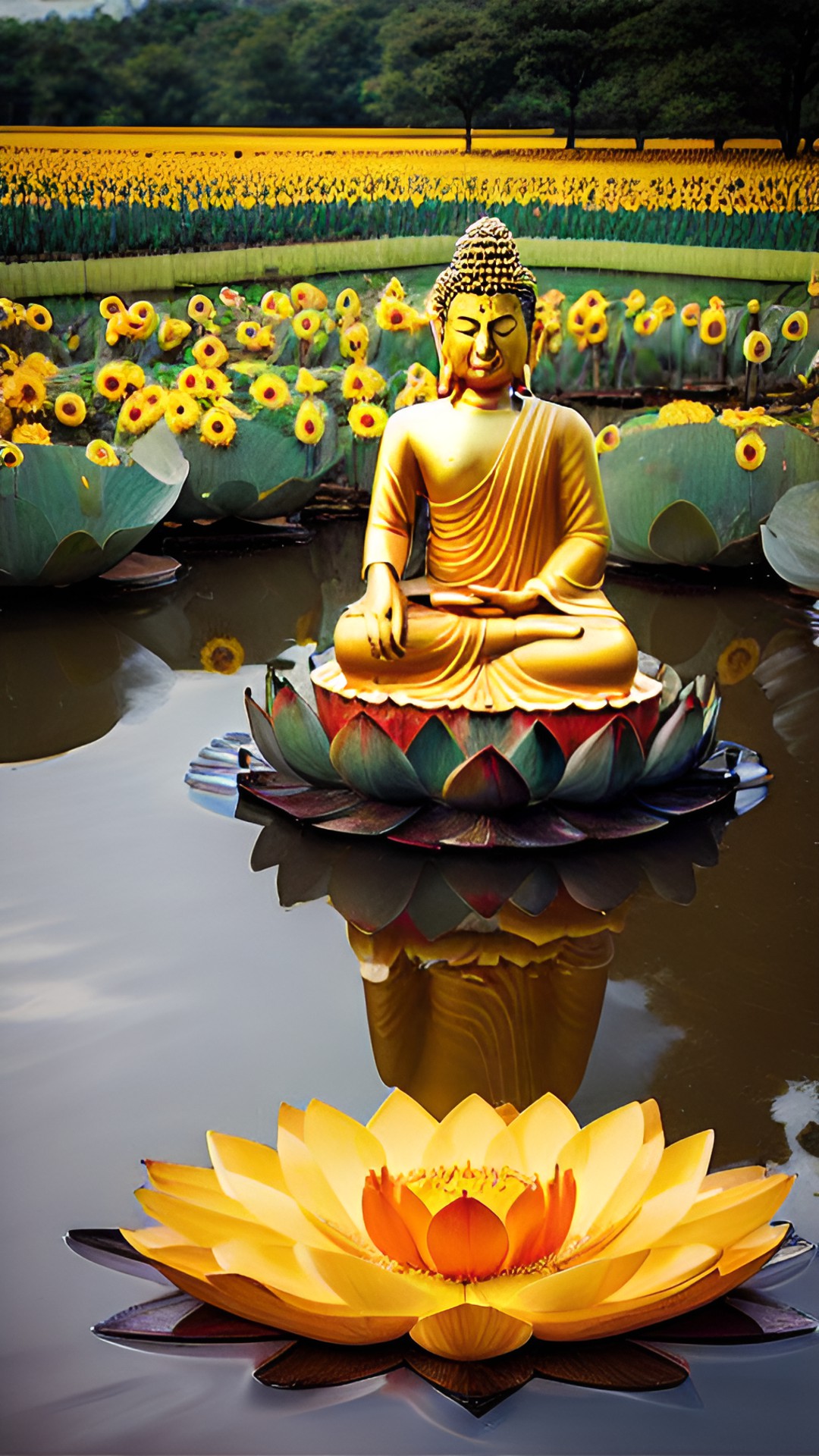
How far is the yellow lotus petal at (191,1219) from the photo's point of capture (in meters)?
1.81

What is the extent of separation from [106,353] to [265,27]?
222 cm

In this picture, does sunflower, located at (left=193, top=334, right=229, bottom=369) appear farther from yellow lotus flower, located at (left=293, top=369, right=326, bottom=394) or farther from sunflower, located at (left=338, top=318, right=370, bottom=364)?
sunflower, located at (left=338, top=318, right=370, bottom=364)

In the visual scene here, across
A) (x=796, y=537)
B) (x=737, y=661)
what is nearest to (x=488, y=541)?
(x=737, y=661)

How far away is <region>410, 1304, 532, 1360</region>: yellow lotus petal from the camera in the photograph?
1.70 meters

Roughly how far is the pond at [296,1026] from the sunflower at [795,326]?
2906 millimetres

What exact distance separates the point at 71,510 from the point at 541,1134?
3.85 metres

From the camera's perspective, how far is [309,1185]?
73.9 inches

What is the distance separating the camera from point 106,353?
272 inches

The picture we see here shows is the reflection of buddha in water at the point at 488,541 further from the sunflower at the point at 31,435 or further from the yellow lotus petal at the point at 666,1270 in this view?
the sunflower at the point at 31,435

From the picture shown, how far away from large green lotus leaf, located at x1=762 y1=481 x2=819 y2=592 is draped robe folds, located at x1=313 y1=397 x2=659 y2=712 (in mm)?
1753

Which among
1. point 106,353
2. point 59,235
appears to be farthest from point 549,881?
point 59,235

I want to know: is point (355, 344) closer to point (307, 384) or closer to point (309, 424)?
point (307, 384)

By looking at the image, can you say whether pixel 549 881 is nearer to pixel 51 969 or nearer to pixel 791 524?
pixel 51 969

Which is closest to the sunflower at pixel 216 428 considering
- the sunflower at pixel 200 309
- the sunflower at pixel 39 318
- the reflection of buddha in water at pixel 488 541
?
the sunflower at pixel 200 309
